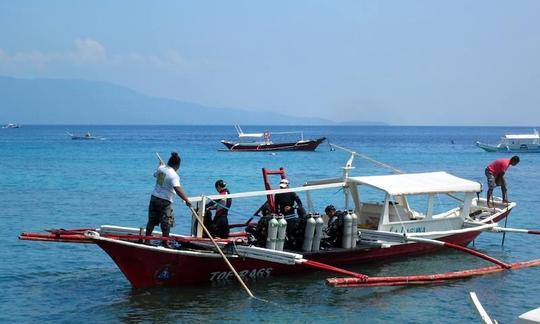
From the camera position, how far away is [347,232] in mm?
16891

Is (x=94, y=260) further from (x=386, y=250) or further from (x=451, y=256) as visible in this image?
(x=451, y=256)

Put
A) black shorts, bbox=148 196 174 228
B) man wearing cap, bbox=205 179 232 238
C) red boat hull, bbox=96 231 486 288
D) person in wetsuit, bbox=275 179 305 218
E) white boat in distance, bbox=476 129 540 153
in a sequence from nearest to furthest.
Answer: red boat hull, bbox=96 231 486 288, black shorts, bbox=148 196 174 228, man wearing cap, bbox=205 179 232 238, person in wetsuit, bbox=275 179 305 218, white boat in distance, bbox=476 129 540 153

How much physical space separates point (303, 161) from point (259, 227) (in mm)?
56084

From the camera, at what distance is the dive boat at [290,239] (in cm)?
1477

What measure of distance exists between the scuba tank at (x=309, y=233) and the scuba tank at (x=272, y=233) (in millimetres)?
870

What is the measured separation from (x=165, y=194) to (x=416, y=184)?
24.0 feet

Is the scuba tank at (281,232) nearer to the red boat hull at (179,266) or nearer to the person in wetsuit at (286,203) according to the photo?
the red boat hull at (179,266)

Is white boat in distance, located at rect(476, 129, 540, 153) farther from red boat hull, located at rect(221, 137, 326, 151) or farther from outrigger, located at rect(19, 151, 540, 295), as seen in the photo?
outrigger, located at rect(19, 151, 540, 295)

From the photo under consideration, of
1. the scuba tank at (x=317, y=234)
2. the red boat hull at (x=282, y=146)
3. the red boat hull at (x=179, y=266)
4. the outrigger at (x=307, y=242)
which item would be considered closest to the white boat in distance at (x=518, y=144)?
the red boat hull at (x=282, y=146)

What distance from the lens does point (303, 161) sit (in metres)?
71.9

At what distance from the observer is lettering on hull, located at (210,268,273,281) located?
1577cm

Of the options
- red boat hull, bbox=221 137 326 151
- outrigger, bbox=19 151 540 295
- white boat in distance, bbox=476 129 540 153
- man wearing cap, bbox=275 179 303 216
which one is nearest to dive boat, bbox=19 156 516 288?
outrigger, bbox=19 151 540 295

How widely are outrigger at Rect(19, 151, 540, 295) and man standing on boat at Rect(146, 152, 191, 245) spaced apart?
340 mm

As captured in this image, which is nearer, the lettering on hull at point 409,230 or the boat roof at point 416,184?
the boat roof at point 416,184
